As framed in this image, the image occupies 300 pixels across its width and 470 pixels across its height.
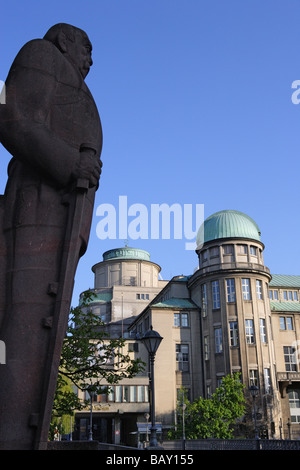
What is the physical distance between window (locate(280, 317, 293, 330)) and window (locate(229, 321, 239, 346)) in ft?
38.3

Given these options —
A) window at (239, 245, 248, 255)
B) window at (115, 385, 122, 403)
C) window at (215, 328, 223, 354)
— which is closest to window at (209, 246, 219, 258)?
window at (239, 245, 248, 255)

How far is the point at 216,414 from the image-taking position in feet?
142

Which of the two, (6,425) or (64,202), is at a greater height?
(64,202)

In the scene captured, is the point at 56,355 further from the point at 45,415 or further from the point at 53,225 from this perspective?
the point at 53,225

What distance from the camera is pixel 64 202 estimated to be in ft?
21.1

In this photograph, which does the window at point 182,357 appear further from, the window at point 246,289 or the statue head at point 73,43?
the statue head at point 73,43

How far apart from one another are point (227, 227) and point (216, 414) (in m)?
24.9

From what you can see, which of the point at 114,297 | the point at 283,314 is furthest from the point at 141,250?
the point at 283,314

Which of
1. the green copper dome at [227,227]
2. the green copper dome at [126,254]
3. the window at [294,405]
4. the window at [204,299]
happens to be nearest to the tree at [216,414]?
the window at [204,299]

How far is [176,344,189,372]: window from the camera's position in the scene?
60.6m

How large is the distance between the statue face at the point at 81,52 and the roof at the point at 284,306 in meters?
61.6

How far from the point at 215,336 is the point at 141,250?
49897 millimetres

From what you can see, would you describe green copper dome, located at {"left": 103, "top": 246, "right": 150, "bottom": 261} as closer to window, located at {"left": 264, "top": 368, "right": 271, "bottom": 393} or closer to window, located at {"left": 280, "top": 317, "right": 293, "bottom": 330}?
window, located at {"left": 280, "top": 317, "right": 293, "bottom": 330}

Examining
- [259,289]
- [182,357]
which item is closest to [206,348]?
[182,357]
